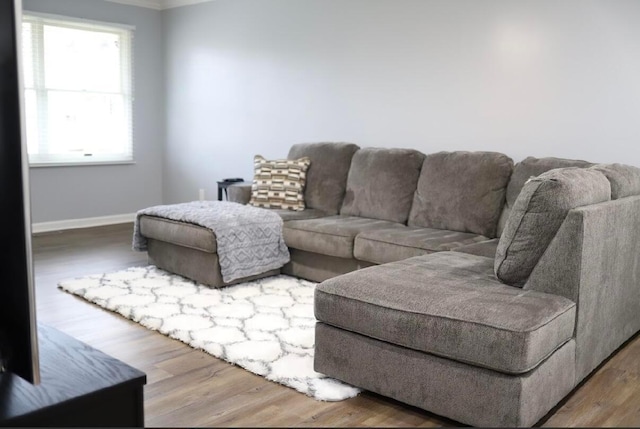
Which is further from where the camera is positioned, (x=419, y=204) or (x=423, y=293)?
(x=419, y=204)

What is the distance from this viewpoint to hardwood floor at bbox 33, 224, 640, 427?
92.5 inches

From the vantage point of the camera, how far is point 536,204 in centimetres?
243

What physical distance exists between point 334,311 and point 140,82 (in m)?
5.01

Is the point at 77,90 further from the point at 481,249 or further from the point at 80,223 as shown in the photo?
the point at 481,249

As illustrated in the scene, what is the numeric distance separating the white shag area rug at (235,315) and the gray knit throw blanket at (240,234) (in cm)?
14

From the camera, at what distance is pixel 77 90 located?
6277 mm

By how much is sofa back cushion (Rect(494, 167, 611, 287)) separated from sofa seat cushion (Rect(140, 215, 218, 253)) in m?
2.01

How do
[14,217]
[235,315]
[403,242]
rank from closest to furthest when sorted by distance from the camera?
[14,217], [235,315], [403,242]

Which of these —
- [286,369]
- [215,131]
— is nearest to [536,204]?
[286,369]

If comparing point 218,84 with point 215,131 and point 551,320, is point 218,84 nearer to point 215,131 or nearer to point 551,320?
point 215,131

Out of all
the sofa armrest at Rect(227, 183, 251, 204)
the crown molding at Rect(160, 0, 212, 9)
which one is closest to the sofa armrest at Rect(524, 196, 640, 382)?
the sofa armrest at Rect(227, 183, 251, 204)

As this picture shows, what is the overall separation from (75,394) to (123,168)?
5664 mm

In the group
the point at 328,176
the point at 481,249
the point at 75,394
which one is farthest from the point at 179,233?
the point at 75,394

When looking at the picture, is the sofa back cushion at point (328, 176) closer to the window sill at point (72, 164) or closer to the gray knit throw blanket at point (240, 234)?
the gray knit throw blanket at point (240, 234)
